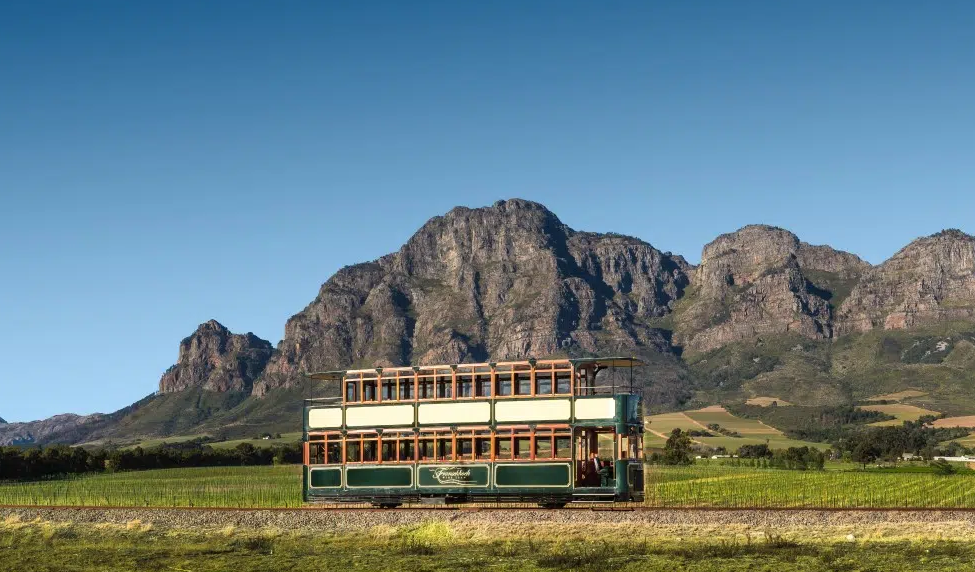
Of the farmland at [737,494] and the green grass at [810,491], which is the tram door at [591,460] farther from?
the green grass at [810,491]

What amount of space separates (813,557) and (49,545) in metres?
26.9

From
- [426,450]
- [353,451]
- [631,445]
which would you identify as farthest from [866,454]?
[353,451]

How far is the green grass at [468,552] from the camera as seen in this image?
32.8 meters

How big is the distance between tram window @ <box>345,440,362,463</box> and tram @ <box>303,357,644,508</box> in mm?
43

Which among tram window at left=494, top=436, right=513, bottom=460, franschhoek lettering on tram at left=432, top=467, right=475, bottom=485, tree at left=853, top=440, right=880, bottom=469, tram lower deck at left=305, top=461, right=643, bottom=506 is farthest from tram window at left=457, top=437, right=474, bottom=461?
tree at left=853, top=440, right=880, bottom=469

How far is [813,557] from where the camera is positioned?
33.4 metres

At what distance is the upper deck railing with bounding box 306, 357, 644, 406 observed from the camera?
46625 millimetres

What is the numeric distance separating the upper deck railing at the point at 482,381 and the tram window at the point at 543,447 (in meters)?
1.82

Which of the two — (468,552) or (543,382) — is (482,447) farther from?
(468,552)

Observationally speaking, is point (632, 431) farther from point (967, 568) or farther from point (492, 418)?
point (967, 568)

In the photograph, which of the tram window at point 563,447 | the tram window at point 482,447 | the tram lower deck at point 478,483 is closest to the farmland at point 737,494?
the tram lower deck at point 478,483

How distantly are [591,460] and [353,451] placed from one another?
1062 centimetres

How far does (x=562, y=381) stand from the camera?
1850 inches

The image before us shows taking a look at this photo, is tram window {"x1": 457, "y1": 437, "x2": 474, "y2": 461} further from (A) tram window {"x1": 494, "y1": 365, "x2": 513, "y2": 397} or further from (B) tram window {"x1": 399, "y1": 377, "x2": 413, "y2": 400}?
(B) tram window {"x1": 399, "y1": 377, "x2": 413, "y2": 400}
